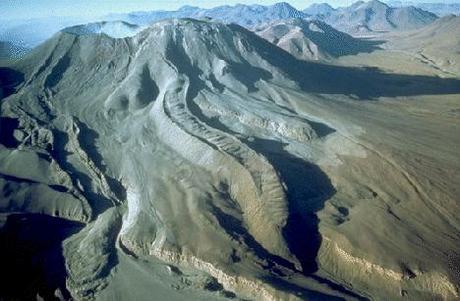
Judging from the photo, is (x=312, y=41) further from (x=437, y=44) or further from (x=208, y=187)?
(x=208, y=187)

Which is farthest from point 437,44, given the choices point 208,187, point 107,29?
point 208,187

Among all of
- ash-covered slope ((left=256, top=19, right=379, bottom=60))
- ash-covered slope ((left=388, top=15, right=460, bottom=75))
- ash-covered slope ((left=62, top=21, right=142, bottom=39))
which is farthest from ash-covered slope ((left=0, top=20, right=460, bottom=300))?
ash-covered slope ((left=388, top=15, right=460, bottom=75))

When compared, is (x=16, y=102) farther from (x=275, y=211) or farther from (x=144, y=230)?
(x=275, y=211)

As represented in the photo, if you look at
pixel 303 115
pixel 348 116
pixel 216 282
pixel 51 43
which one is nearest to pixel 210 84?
pixel 303 115

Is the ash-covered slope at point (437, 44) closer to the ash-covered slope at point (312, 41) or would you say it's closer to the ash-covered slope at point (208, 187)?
the ash-covered slope at point (312, 41)

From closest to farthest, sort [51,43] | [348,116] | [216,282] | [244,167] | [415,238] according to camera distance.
Result: 1. [216,282]
2. [415,238]
3. [244,167]
4. [348,116]
5. [51,43]

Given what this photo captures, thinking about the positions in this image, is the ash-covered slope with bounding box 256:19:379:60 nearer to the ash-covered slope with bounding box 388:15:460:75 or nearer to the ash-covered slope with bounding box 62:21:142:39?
the ash-covered slope with bounding box 388:15:460:75
